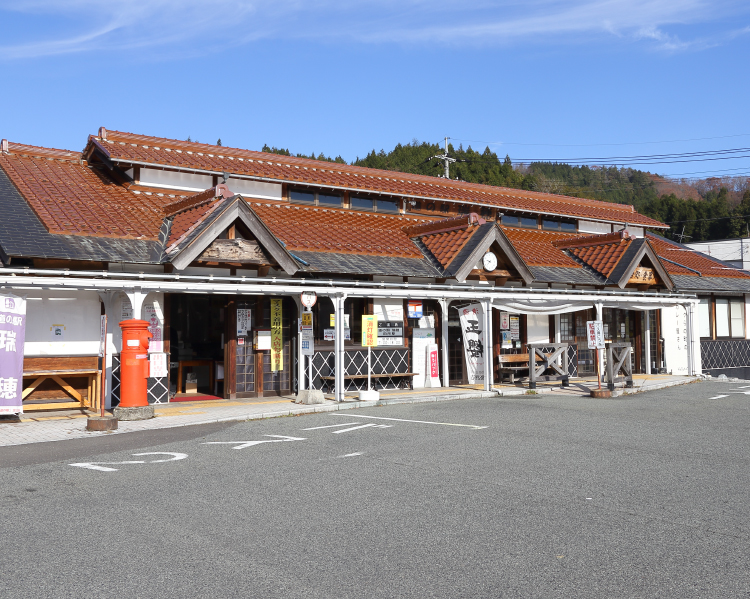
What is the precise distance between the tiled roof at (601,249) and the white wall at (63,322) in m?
14.3

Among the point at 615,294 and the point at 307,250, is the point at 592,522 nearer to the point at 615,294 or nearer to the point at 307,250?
the point at 307,250

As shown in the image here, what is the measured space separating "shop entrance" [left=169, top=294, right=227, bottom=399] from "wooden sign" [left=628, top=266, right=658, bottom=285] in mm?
12334

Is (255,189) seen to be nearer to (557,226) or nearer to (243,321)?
(243,321)

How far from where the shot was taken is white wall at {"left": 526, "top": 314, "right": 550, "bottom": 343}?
19.1m

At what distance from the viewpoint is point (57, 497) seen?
20.3ft

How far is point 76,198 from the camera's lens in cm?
1433

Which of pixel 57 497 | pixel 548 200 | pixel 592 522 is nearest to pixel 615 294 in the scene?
pixel 548 200

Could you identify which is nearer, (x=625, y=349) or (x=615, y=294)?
(x=625, y=349)

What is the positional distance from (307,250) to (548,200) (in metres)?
13.3

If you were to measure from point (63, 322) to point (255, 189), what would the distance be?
660cm

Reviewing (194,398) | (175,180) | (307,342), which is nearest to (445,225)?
(307,342)

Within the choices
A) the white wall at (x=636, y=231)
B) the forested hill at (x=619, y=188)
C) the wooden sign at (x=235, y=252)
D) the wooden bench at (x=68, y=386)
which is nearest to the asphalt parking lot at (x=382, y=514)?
the wooden bench at (x=68, y=386)

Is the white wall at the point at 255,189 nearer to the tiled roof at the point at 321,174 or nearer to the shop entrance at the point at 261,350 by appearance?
the tiled roof at the point at 321,174

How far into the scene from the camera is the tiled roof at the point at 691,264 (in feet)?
78.0
